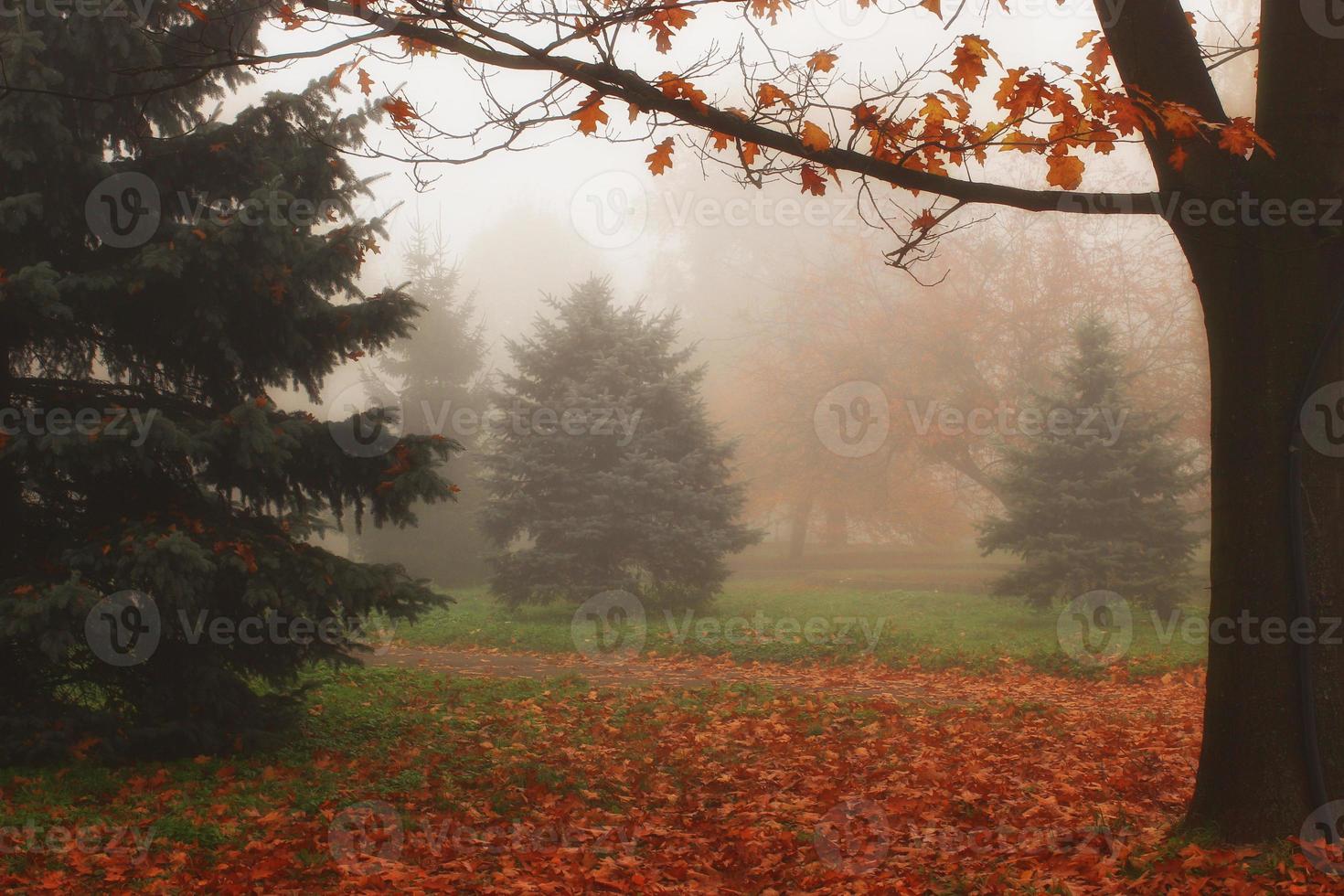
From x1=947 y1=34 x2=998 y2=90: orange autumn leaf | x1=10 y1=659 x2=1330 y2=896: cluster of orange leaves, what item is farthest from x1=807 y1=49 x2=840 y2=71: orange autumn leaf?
x1=10 y1=659 x2=1330 y2=896: cluster of orange leaves

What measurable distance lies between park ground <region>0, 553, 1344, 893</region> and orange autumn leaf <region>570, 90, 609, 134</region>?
374 cm

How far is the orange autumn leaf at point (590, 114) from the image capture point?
502 cm

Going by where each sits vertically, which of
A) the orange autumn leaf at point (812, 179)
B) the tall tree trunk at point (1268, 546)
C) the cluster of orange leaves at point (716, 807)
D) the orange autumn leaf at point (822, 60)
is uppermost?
the orange autumn leaf at point (822, 60)

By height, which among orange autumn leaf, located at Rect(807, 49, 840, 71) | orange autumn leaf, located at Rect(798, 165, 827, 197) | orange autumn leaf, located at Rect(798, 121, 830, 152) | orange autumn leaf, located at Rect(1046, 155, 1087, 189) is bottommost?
orange autumn leaf, located at Rect(1046, 155, 1087, 189)

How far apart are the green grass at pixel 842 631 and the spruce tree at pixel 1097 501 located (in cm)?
71

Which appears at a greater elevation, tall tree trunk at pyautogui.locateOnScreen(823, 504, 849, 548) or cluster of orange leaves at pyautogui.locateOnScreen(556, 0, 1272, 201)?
cluster of orange leaves at pyautogui.locateOnScreen(556, 0, 1272, 201)

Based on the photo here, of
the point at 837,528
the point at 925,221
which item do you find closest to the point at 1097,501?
the point at 925,221

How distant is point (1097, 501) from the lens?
57.5 ft

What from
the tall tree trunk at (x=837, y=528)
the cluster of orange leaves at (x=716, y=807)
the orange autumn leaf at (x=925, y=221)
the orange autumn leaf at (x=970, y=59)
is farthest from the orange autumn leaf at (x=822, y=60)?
the tall tree trunk at (x=837, y=528)

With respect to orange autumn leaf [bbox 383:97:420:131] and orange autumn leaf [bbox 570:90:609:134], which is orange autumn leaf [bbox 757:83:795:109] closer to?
orange autumn leaf [bbox 570:90:609:134]

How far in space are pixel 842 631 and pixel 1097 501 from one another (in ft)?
17.2

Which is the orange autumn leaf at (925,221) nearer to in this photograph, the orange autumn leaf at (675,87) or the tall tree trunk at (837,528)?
the orange autumn leaf at (675,87)

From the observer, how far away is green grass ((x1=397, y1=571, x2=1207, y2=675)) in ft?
47.0

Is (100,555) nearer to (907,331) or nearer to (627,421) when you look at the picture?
(627,421)
